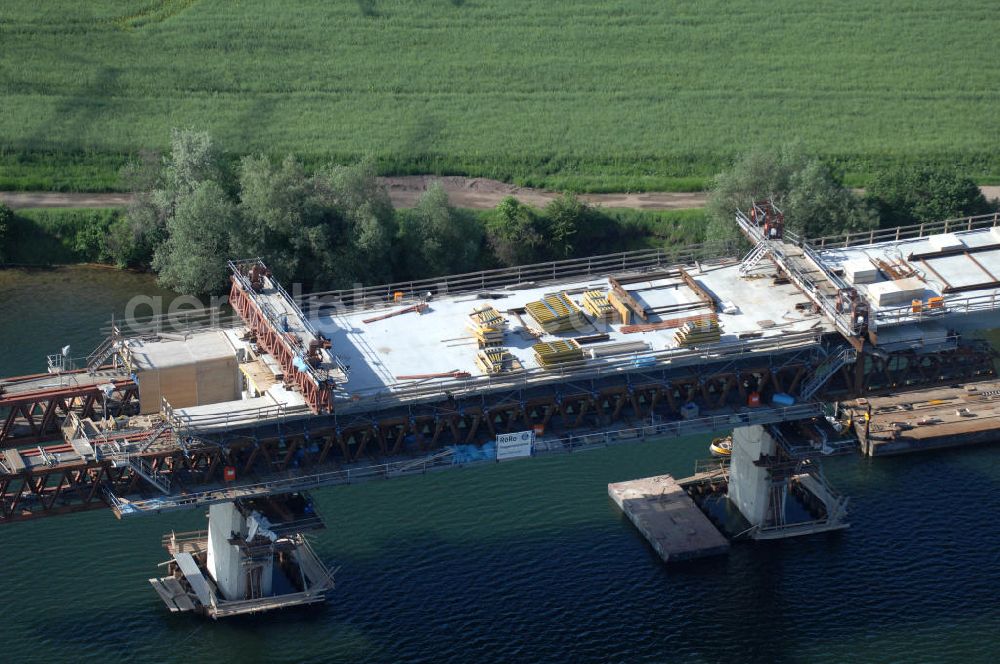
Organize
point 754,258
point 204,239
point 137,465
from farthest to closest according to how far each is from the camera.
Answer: point 204,239
point 754,258
point 137,465

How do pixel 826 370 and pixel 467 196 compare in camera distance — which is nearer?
pixel 826 370

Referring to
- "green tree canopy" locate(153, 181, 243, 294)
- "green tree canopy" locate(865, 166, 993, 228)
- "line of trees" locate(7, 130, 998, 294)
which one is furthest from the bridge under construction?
"green tree canopy" locate(865, 166, 993, 228)

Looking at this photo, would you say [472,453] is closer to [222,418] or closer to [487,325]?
[487,325]

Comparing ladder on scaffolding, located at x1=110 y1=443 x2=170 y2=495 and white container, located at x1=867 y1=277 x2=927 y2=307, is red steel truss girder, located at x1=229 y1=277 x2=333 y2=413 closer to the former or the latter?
ladder on scaffolding, located at x1=110 y1=443 x2=170 y2=495

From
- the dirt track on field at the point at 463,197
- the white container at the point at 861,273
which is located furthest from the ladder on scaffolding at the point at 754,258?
the dirt track on field at the point at 463,197

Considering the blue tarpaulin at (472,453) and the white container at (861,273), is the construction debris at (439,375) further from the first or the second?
the white container at (861,273)

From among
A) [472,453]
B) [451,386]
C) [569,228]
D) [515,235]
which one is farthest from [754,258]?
[515,235]
